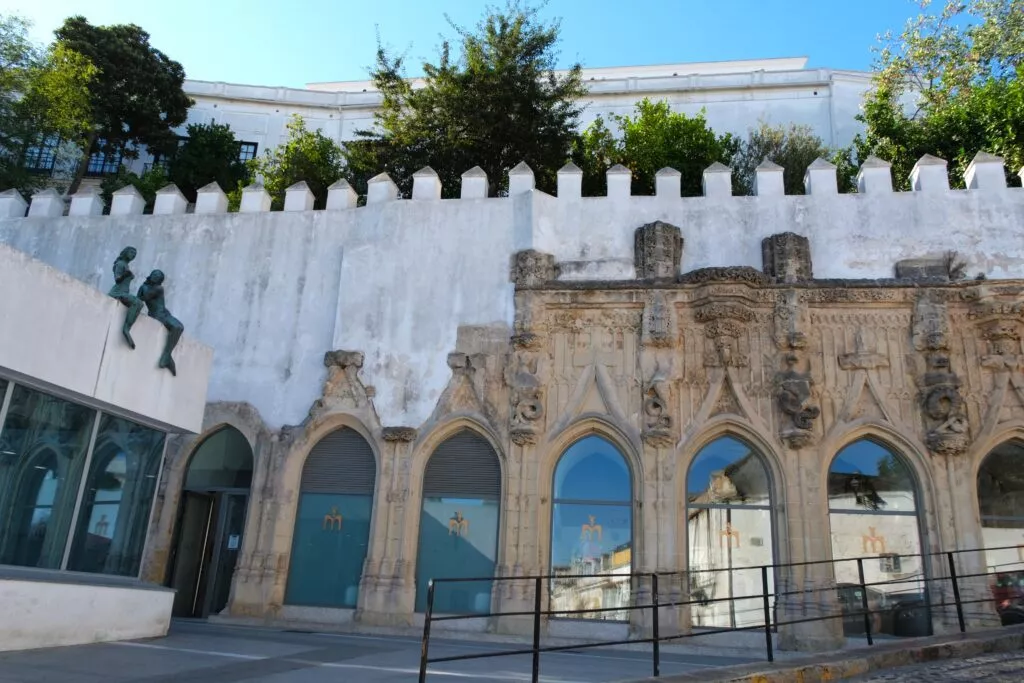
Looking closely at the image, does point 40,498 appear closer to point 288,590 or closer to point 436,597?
point 288,590

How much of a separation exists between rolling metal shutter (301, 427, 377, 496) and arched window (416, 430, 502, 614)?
3.42 feet

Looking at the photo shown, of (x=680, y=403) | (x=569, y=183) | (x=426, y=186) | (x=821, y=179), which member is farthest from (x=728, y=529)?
(x=426, y=186)

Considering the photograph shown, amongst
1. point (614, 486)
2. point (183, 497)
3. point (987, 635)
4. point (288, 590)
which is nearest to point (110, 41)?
point (183, 497)

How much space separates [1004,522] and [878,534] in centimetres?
180

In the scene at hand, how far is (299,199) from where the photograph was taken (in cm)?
1606

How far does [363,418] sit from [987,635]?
9105 mm

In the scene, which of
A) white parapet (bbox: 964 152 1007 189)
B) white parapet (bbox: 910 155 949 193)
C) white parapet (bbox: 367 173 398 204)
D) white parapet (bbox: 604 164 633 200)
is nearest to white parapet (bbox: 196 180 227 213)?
white parapet (bbox: 367 173 398 204)

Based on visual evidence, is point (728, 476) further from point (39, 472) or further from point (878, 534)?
point (39, 472)

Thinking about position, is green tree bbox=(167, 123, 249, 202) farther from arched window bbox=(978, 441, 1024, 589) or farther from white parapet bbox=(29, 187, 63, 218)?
arched window bbox=(978, 441, 1024, 589)

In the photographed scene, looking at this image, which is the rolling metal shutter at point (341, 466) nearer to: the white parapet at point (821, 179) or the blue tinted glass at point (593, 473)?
the blue tinted glass at point (593, 473)

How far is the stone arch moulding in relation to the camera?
40.0 feet

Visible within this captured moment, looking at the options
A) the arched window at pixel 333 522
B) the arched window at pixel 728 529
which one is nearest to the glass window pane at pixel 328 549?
the arched window at pixel 333 522

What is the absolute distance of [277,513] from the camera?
13.6 meters

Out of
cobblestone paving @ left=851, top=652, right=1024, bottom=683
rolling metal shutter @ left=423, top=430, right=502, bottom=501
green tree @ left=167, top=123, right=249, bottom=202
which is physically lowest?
cobblestone paving @ left=851, top=652, right=1024, bottom=683
